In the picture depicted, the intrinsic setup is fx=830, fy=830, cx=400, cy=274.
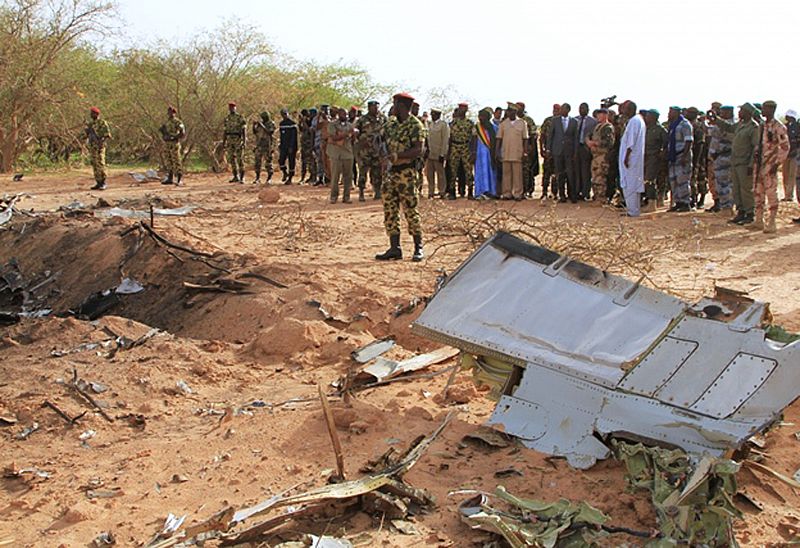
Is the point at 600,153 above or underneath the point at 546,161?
above

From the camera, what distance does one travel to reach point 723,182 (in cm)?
1270

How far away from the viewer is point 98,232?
35.6 ft

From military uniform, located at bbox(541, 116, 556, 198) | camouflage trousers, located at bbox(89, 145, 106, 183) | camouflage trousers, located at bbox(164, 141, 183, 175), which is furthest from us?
camouflage trousers, located at bbox(164, 141, 183, 175)

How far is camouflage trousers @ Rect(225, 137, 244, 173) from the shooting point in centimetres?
1789

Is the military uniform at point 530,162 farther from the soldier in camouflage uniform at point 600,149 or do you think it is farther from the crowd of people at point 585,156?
the soldier in camouflage uniform at point 600,149

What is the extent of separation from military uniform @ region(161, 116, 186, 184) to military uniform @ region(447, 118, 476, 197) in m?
5.71

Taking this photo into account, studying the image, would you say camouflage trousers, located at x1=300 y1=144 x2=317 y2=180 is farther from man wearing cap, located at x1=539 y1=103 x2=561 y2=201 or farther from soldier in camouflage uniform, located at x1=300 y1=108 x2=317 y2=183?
man wearing cap, located at x1=539 y1=103 x2=561 y2=201

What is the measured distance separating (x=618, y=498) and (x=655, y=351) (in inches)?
34.4

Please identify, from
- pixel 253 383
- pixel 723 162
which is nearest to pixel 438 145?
pixel 723 162

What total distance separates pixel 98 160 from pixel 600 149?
9.84 m

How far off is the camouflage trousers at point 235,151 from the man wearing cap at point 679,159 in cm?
922

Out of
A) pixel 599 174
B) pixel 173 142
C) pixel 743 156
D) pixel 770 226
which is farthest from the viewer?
pixel 173 142

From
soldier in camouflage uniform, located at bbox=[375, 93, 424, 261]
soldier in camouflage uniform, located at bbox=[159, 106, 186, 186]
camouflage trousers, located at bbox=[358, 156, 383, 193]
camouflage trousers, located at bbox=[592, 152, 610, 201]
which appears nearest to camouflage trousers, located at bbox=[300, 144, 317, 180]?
camouflage trousers, located at bbox=[358, 156, 383, 193]

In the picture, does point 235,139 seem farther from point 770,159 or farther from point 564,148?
point 770,159
